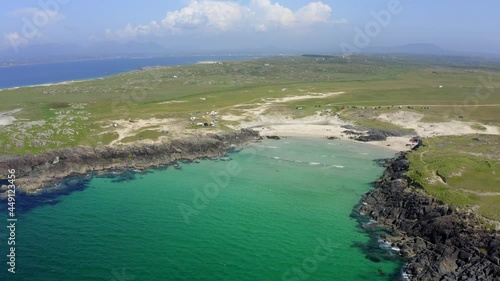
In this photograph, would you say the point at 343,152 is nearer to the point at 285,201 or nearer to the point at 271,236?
the point at 285,201

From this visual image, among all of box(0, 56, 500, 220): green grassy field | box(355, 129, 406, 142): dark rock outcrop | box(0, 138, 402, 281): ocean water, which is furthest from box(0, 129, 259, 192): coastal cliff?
box(355, 129, 406, 142): dark rock outcrop

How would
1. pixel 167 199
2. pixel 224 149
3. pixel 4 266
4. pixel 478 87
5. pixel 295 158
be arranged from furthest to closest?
pixel 478 87, pixel 224 149, pixel 295 158, pixel 167 199, pixel 4 266

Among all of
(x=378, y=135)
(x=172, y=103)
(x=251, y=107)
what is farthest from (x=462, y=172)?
(x=172, y=103)

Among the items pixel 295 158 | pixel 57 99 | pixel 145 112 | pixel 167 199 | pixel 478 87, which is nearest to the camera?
pixel 167 199

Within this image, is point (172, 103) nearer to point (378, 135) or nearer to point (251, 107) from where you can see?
point (251, 107)

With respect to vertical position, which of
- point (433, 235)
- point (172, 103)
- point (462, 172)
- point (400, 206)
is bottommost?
point (433, 235)

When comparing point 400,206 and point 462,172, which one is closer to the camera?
point 400,206

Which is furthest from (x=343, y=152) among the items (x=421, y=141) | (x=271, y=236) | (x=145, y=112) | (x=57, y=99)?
(x=57, y=99)
